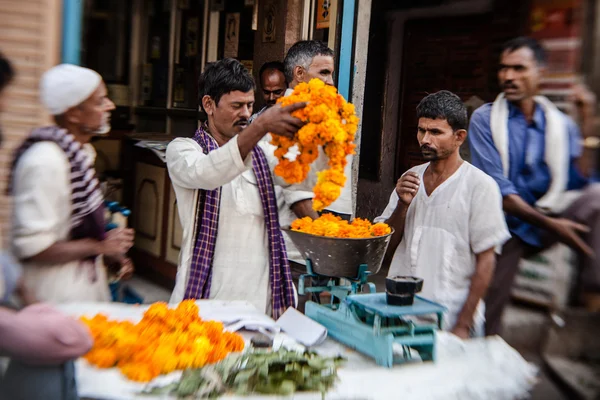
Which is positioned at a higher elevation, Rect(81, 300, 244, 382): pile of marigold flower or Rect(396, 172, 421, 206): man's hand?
Rect(396, 172, 421, 206): man's hand

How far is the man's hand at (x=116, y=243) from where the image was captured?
2920 mm

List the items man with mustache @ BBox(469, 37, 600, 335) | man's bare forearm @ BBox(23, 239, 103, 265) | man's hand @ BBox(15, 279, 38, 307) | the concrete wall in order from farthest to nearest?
the concrete wall, man with mustache @ BBox(469, 37, 600, 335), man's bare forearm @ BBox(23, 239, 103, 265), man's hand @ BBox(15, 279, 38, 307)

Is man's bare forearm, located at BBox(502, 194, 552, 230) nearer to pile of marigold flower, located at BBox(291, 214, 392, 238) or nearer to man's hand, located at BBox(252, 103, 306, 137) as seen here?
pile of marigold flower, located at BBox(291, 214, 392, 238)

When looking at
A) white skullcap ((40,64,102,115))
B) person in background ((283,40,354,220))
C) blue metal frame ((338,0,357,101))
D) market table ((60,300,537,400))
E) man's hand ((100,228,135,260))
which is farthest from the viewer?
blue metal frame ((338,0,357,101))

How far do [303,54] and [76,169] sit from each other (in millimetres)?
1954

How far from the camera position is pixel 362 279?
296 centimetres

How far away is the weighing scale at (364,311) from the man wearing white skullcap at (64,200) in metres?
0.87

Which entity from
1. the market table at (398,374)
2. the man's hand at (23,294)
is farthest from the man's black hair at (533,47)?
the man's hand at (23,294)

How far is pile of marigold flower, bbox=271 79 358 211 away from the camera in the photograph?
2.84 meters

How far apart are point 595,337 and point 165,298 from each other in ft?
13.0

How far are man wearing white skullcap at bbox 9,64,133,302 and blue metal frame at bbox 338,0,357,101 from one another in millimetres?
2558

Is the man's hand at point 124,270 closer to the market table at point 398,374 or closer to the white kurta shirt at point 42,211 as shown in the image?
the market table at point 398,374

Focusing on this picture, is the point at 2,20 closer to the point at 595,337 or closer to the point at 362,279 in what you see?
the point at 362,279

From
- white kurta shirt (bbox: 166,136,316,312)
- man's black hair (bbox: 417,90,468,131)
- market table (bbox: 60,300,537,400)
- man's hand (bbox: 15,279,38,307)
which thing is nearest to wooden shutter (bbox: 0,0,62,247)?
white kurta shirt (bbox: 166,136,316,312)
